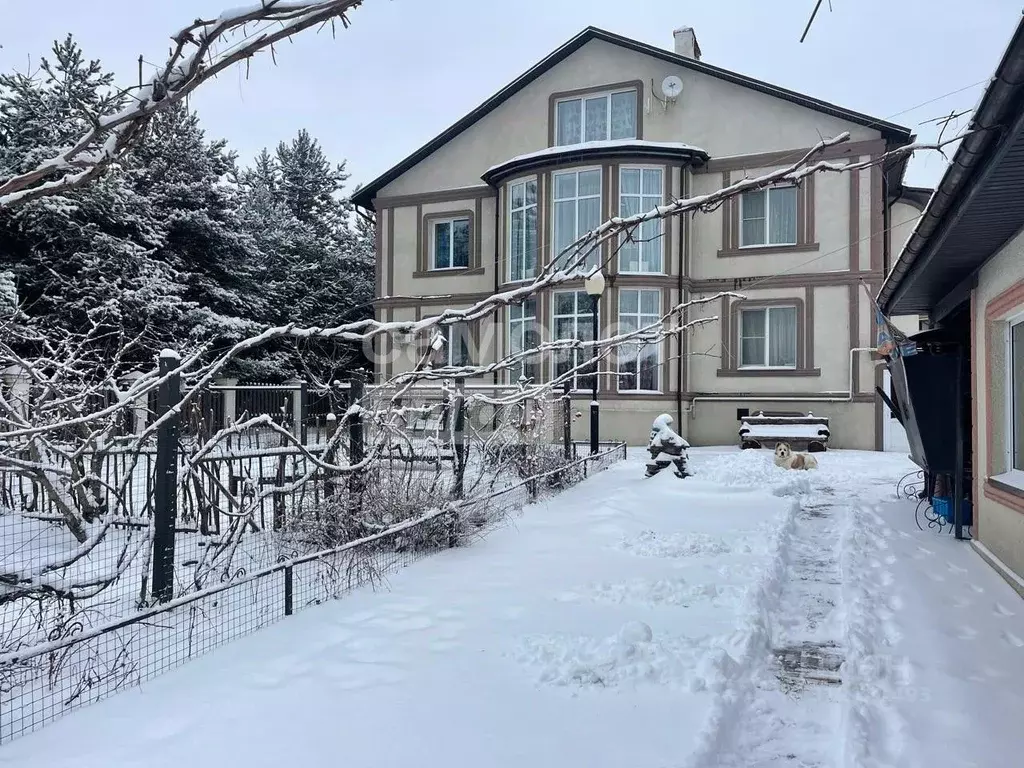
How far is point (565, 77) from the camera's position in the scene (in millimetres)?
19812

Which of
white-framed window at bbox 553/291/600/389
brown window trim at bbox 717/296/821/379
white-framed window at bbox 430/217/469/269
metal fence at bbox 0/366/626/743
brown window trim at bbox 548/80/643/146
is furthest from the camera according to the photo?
white-framed window at bbox 430/217/469/269

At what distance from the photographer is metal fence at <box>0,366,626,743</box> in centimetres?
423

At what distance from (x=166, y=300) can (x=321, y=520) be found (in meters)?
16.0

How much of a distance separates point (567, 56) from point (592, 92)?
128 centimetres

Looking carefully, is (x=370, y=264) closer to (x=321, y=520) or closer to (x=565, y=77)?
(x=565, y=77)

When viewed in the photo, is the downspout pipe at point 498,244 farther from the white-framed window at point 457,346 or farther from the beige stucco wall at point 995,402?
the beige stucco wall at point 995,402

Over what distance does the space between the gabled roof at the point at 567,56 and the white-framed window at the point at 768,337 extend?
4551 millimetres

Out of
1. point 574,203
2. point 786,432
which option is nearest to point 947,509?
point 786,432

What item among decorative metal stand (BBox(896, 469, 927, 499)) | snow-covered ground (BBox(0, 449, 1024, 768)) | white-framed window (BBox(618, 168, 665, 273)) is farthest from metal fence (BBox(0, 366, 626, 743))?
white-framed window (BBox(618, 168, 665, 273))

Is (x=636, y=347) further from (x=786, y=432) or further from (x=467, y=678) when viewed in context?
(x=467, y=678)

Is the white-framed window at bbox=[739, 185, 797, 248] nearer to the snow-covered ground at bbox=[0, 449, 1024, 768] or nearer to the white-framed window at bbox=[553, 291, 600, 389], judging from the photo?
the white-framed window at bbox=[553, 291, 600, 389]

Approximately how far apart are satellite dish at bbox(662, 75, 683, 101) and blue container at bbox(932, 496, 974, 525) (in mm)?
13018

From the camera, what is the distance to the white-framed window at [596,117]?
62.8ft

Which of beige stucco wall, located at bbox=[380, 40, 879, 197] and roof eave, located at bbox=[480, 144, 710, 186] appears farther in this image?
beige stucco wall, located at bbox=[380, 40, 879, 197]
